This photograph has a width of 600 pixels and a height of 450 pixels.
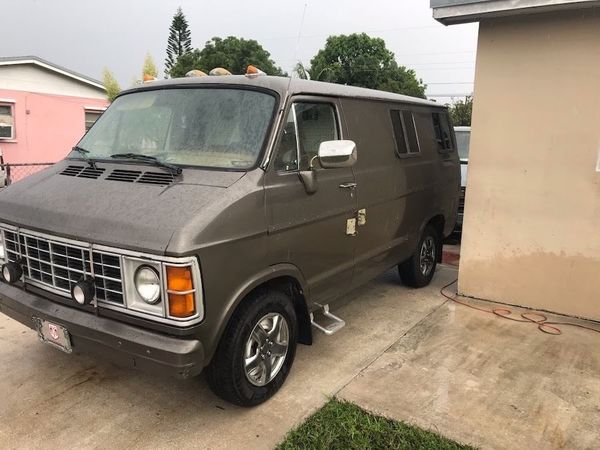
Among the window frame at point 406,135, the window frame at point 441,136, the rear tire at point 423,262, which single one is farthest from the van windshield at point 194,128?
the window frame at point 441,136

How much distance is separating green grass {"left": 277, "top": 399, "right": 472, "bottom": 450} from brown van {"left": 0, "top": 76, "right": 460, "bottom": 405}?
45 centimetres

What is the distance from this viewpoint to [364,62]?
43.2 metres

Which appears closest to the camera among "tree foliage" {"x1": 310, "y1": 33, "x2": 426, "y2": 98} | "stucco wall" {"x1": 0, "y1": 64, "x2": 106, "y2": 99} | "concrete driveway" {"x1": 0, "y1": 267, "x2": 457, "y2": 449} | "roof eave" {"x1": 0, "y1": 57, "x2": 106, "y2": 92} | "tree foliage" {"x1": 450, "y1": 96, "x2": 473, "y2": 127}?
"concrete driveway" {"x1": 0, "y1": 267, "x2": 457, "y2": 449}

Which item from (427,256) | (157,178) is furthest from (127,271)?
(427,256)

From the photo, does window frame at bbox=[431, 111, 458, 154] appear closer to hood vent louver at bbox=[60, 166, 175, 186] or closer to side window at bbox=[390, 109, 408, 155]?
side window at bbox=[390, 109, 408, 155]

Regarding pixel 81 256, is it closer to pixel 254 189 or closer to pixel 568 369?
pixel 254 189

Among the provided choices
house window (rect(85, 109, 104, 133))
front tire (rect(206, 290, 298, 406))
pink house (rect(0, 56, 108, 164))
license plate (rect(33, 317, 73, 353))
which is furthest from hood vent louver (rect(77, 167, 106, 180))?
house window (rect(85, 109, 104, 133))

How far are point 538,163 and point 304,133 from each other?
2.62 metres

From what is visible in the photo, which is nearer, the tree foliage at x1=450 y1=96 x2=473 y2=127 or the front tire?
the front tire

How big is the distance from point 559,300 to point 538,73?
2223 mm

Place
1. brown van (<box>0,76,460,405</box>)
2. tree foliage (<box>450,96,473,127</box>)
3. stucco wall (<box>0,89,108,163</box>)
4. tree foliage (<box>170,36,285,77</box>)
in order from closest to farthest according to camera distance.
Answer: brown van (<box>0,76,460,405</box>), stucco wall (<box>0,89,108,163</box>), tree foliage (<box>450,96,473,127</box>), tree foliage (<box>170,36,285,77</box>)

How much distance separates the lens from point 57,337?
3.11m

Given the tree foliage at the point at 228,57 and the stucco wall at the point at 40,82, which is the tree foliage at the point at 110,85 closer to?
the stucco wall at the point at 40,82

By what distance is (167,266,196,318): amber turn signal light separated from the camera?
8.75ft
